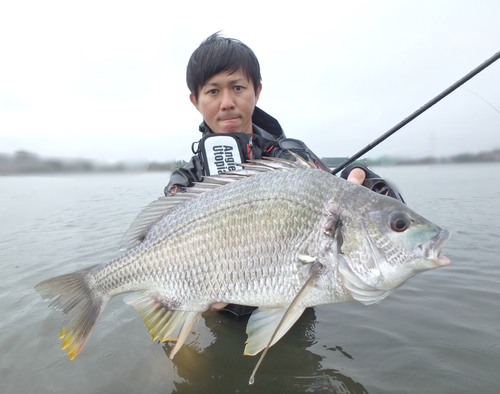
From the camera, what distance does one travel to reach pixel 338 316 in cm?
283

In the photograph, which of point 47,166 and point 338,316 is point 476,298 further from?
point 47,166

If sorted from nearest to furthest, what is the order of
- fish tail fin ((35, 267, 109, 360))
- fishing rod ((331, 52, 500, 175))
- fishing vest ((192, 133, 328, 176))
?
fish tail fin ((35, 267, 109, 360))
fishing rod ((331, 52, 500, 175))
fishing vest ((192, 133, 328, 176))

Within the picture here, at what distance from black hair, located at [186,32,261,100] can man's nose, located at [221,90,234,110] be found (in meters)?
0.23

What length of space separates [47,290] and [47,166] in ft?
10.3

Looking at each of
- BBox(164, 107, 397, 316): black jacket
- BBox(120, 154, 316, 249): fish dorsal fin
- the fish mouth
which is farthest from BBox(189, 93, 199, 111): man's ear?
the fish mouth

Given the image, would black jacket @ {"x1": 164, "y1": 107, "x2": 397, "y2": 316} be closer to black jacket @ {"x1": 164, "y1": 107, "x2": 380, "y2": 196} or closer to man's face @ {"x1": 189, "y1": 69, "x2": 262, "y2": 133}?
black jacket @ {"x1": 164, "y1": 107, "x2": 380, "y2": 196}

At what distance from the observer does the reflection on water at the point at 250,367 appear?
1879 millimetres

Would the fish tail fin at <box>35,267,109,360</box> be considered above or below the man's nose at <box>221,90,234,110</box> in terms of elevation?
below

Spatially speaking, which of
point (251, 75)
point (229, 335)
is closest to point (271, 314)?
point (229, 335)

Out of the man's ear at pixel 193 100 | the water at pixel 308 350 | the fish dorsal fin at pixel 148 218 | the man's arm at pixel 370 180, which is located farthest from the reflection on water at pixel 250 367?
the man's ear at pixel 193 100

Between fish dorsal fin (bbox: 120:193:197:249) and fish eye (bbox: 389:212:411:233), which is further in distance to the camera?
fish dorsal fin (bbox: 120:193:197:249)

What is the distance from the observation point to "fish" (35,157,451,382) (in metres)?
1.45

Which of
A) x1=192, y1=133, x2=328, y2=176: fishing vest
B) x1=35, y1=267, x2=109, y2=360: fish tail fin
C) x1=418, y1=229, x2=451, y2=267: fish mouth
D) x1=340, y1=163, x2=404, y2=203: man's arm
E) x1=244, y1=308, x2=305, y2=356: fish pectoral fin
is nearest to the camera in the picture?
x1=418, y1=229, x2=451, y2=267: fish mouth

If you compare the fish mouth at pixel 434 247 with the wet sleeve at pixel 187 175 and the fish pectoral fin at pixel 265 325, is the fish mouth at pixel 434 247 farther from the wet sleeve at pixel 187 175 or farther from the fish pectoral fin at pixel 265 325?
the wet sleeve at pixel 187 175
